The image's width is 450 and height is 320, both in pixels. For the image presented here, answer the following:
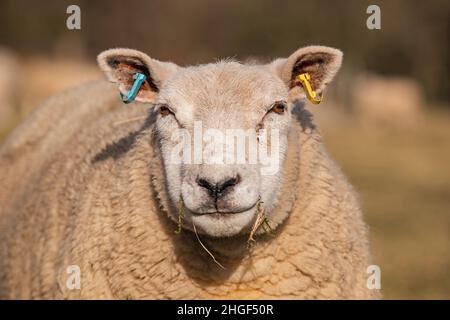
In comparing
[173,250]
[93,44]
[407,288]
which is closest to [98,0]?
[93,44]

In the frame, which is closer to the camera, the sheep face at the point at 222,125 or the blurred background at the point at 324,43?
the sheep face at the point at 222,125

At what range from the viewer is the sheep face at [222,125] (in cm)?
403

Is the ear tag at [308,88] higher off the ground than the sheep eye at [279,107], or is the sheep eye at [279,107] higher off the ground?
the ear tag at [308,88]

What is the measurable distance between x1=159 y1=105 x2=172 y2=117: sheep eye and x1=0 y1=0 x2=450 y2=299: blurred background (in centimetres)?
1162

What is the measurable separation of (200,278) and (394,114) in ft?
88.5

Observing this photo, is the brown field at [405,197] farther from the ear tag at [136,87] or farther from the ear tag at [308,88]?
the ear tag at [136,87]

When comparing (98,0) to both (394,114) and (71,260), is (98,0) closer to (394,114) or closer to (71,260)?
(394,114)

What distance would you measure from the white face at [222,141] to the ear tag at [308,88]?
0.15 m

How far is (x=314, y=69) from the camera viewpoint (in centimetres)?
483

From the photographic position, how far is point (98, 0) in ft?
126

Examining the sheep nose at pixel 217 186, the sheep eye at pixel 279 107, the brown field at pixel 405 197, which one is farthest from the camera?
the brown field at pixel 405 197

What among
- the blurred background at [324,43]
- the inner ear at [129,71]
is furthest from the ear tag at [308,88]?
the blurred background at [324,43]

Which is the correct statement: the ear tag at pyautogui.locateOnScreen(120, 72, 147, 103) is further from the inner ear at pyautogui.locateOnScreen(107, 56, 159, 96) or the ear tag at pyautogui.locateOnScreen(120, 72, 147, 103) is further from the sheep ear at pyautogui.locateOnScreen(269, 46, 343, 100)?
the sheep ear at pyautogui.locateOnScreen(269, 46, 343, 100)

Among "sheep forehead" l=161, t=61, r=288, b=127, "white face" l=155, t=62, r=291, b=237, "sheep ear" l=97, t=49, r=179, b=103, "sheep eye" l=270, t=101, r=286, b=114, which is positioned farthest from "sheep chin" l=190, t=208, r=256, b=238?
"sheep ear" l=97, t=49, r=179, b=103
